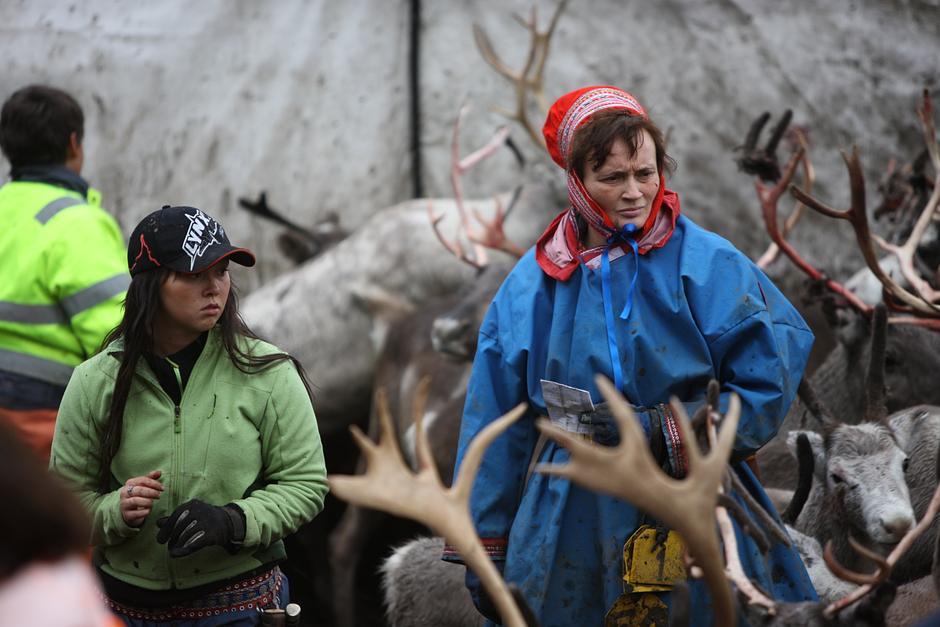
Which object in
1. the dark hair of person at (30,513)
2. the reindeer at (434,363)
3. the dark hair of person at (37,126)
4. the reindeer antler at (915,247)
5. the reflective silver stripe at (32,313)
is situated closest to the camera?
the dark hair of person at (30,513)

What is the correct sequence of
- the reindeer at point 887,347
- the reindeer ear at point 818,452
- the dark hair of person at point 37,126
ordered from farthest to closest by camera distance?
the reindeer at point 887,347 → the dark hair of person at point 37,126 → the reindeer ear at point 818,452

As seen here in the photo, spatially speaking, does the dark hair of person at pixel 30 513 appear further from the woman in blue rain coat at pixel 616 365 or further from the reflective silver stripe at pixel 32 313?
the reflective silver stripe at pixel 32 313

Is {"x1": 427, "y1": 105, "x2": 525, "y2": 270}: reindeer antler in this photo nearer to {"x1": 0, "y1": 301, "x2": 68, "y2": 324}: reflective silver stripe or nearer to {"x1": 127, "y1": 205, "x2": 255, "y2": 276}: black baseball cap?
{"x1": 0, "y1": 301, "x2": 68, "y2": 324}: reflective silver stripe

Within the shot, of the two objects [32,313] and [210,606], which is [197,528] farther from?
[32,313]

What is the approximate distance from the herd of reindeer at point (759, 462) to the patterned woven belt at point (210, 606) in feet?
1.22

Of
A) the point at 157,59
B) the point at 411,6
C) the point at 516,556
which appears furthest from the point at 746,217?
the point at 516,556

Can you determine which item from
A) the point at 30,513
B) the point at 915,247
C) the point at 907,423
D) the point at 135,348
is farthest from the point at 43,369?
the point at 915,247

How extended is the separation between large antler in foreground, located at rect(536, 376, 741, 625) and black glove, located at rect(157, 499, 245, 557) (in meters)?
0.91

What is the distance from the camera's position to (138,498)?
8.19 ft

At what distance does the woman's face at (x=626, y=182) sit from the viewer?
260 cm

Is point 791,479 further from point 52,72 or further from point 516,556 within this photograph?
point 52,72

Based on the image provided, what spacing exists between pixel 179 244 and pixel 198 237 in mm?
45

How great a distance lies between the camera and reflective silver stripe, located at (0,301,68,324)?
340cm

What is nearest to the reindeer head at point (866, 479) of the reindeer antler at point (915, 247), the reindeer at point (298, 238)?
the reindeer antler at point (915, 247)
